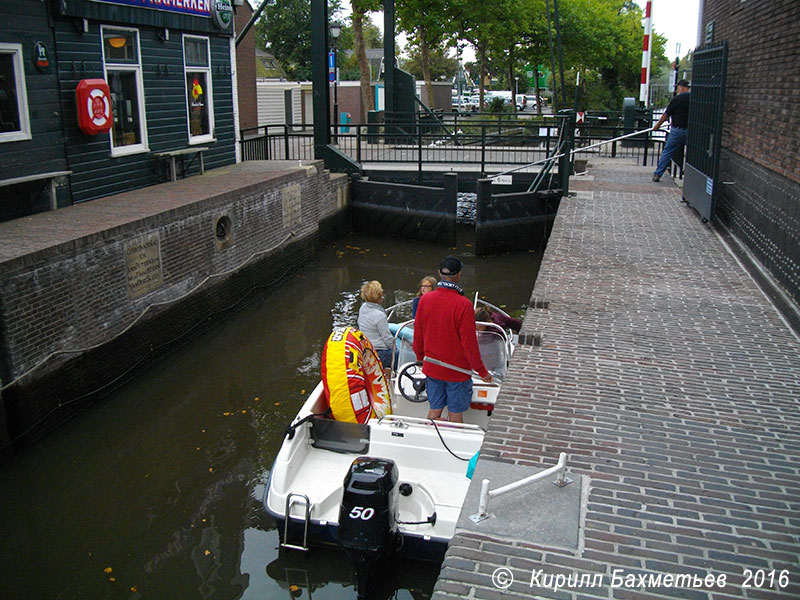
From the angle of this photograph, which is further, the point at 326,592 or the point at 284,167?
the point at 284,167

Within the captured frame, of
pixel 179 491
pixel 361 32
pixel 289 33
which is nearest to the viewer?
pixel 179 491

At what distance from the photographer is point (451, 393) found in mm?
6551

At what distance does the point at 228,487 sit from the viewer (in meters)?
7.40

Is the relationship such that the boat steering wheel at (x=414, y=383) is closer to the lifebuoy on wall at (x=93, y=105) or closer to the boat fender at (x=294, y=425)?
the boat fender at (x=294, y=425)

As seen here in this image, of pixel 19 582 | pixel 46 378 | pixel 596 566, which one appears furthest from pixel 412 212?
pixel 596 566

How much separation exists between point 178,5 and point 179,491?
1040cm

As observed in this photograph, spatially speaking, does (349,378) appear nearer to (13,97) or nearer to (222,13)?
(13,97)

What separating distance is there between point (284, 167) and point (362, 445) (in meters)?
11.2

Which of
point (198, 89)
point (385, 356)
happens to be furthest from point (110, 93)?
point (385, 356)

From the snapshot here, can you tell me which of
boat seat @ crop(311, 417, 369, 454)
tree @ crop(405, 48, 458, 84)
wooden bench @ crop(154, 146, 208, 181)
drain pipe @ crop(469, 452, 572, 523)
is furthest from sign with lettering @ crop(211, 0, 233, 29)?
tree @ crop(405, 48, 458, 84)

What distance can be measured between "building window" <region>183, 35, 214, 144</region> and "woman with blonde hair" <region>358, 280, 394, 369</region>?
8983mm

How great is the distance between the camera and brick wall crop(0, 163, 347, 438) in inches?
323

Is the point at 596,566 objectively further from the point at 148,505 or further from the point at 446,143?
the point at 446,143

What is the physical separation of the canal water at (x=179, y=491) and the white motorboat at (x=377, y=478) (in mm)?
371
